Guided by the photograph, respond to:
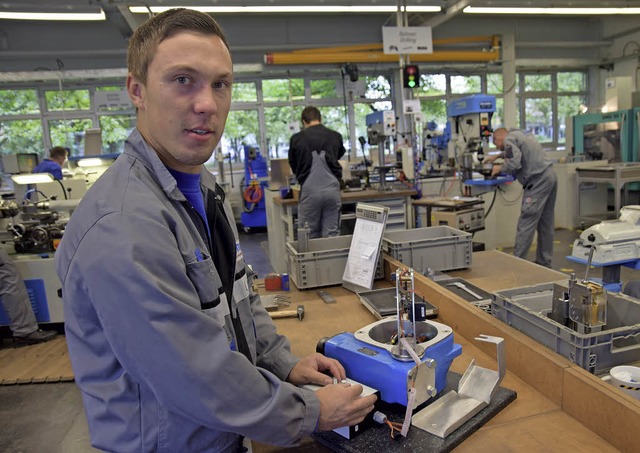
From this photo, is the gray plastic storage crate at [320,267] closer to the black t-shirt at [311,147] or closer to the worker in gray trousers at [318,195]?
the worker in gray trousers at [318,195]

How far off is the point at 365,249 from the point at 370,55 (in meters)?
6.30

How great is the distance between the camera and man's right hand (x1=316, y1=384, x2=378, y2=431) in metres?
0.88

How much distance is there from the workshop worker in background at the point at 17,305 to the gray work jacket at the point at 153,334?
3.11 m

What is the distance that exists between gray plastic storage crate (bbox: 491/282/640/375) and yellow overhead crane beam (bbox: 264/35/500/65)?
6.10 meters

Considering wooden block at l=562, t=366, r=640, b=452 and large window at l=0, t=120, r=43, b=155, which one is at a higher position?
large window at l=0, t=120, r=43, b=155

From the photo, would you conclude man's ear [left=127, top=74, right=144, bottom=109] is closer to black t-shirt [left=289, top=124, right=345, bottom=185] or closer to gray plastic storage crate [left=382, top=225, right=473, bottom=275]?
gray plastic storage crate [left=382, top=225, right=473, bottom=275]

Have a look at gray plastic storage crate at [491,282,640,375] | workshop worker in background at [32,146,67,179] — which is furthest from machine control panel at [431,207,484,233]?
workshop worker in background at [32,146,67,179]

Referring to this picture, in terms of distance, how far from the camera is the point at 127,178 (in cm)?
79

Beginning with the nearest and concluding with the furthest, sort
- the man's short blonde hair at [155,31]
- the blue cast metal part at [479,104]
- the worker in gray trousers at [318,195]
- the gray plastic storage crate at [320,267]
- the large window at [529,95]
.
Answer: the man's short blonde hair at [155,31] < the gray plastic storage crate at [320,267] < the worker in gray trousers at [318,195] < the blue cast metal part at [479,104] < the large window at [529,95]

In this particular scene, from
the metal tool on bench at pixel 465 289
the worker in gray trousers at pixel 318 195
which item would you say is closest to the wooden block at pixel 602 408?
the metal tool on bench at pixel 465 289

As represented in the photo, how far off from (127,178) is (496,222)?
517 centimetres

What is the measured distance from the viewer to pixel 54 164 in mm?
4980

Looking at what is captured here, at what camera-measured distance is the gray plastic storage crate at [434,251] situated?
6.59ft

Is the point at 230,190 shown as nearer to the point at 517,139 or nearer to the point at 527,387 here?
the point at 517,139
